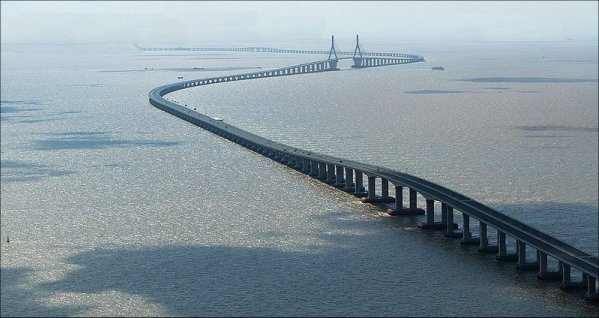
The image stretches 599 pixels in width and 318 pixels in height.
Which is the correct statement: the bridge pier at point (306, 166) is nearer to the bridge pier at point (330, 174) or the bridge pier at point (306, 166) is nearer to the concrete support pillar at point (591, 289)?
the bridge pier at point (330, 174)

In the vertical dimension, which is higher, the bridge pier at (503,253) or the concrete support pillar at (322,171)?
the bridge pier at (503,253)

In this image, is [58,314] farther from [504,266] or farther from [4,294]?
[504,266]

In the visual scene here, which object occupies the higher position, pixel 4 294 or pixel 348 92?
pixel 4 294

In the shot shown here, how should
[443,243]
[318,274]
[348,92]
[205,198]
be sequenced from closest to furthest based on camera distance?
1. [318,274]
2. [443,243]
3. [205,198]
4. [348,92]

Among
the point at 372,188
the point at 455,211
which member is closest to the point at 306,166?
the point at 372,188

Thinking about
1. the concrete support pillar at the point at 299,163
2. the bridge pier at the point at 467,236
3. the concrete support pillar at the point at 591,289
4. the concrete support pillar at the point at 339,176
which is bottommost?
the concrete support pillar at the point at 299,163

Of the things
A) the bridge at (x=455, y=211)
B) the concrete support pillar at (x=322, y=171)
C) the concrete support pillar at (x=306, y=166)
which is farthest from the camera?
the concrete support pillar at (x=306, y=166)

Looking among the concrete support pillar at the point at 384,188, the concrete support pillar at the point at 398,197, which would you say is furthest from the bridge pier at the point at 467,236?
the concrete support pillar at the point at 384,188

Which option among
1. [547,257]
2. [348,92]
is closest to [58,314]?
[547,257]

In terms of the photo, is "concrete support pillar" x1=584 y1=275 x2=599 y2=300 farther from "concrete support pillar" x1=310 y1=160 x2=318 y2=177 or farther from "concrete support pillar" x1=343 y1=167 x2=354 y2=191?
"concrete support pillar" x1=310 y1=160 x2=318 y2=177
